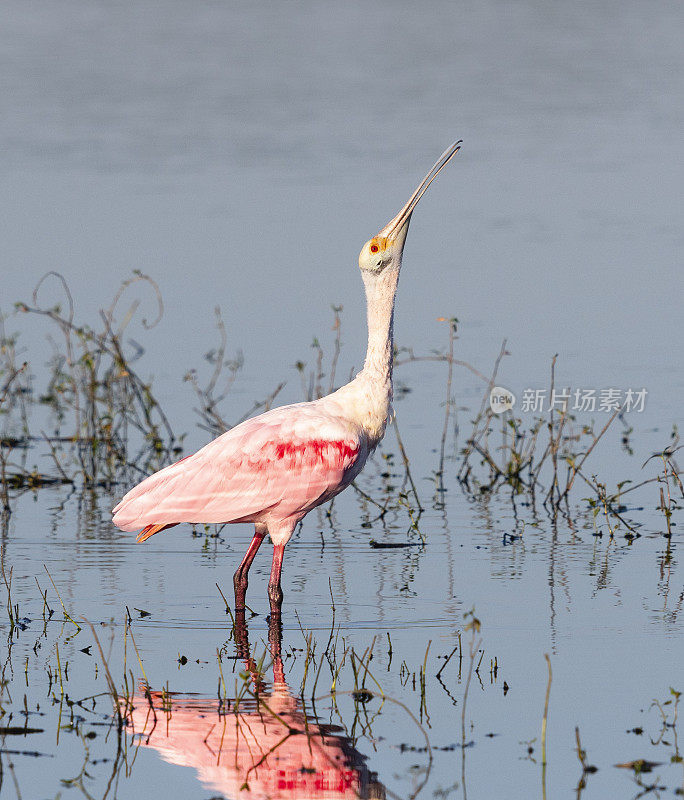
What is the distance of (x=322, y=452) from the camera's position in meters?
8.09

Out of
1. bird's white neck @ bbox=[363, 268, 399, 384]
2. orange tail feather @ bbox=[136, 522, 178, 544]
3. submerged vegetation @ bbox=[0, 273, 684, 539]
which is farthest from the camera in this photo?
submerged vegetation @ bbox=[0, 273, 684, 539]

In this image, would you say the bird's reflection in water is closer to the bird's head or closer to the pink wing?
the pink wing

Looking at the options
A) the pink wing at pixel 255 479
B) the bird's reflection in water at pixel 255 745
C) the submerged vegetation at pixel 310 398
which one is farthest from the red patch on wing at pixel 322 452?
the bird's reflection in water at pixel 255 745

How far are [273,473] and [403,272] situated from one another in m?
9.88

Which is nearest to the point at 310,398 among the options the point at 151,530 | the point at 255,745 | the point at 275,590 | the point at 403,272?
the point at 151,530

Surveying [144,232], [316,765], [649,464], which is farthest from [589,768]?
[144,232]

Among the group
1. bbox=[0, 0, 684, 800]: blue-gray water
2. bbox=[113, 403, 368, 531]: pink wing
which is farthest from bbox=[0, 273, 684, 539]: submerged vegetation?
bbox=[113, 403, 368, 531]: pink wing

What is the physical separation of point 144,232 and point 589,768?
50.6 ft

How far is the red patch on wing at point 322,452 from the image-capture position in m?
8.09

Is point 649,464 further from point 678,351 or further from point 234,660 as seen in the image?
point 234,660

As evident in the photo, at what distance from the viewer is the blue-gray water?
6.68m

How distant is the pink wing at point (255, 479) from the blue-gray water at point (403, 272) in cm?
47

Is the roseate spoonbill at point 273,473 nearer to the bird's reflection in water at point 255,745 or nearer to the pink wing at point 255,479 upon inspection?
the pink wing at point 255,479

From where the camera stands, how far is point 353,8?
1711 inches
